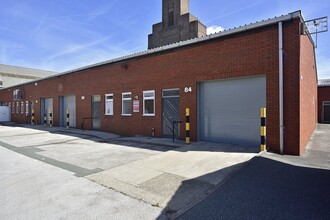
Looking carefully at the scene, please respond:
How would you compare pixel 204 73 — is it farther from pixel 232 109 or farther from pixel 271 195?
pixel 271 195

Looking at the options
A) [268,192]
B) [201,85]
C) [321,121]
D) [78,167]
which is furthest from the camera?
[321,121]

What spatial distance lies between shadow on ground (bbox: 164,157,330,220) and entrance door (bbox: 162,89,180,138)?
5479 mm

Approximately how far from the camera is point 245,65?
7.94 m

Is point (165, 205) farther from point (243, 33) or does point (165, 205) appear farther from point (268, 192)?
point (243, 33)

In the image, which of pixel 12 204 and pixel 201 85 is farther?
pixel 201 85

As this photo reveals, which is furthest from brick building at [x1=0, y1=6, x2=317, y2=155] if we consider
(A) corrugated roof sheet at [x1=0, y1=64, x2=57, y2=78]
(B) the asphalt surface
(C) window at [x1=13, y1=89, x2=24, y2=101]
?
(A) corrugated roof sheet at [x1=0, y1=64, x2=57, y2=78]

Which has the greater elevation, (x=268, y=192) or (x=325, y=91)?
(x=325, y=91)

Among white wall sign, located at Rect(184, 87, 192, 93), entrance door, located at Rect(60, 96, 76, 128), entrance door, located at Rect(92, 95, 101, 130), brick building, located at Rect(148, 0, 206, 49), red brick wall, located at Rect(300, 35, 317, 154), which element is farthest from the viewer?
brick building, located at Rect(148, 0, 206, 49)

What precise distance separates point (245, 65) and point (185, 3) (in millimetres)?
25940

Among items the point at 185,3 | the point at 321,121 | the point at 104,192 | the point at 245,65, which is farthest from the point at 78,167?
the point at 185,3

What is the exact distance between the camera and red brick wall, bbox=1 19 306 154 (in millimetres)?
7035

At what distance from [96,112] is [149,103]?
17.5ft

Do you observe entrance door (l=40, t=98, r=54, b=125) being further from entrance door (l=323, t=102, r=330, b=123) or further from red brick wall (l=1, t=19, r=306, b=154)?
entrance door (l=323, t=102, r=330, b=123)

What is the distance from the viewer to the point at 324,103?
2436cm
